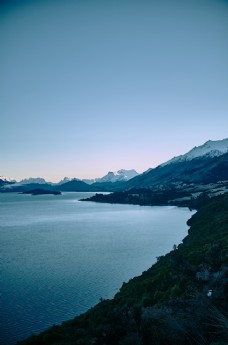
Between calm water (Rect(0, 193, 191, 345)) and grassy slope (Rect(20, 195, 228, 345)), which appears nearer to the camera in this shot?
grassy slope (Rect(20, 195, 228, 345))

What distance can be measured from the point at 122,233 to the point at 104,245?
19516 millimetres

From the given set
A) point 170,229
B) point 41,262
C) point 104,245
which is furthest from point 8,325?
point 170,229

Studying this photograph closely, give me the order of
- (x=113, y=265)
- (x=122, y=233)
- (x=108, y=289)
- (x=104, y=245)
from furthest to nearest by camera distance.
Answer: (x=122, y=233) < (x=104, y=245) < (x=113, y=265) < (x=108, y=289)

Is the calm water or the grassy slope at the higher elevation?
the grassy slope

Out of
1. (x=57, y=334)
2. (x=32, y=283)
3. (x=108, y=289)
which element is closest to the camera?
(x=57, y=334)

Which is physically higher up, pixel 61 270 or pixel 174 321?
pixel 174 321

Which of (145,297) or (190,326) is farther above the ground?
(190,326)

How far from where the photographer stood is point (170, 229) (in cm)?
8950

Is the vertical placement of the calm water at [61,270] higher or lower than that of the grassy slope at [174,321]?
lower

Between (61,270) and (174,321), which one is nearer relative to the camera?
(174,321)

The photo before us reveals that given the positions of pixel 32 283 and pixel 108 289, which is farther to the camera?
pixel 32 283

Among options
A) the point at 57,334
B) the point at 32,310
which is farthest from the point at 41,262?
the point at 57,334

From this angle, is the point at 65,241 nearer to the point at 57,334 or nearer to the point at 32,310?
the point at 32,310

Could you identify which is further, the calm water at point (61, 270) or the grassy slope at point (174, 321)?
the calm water at point (61, 270)
